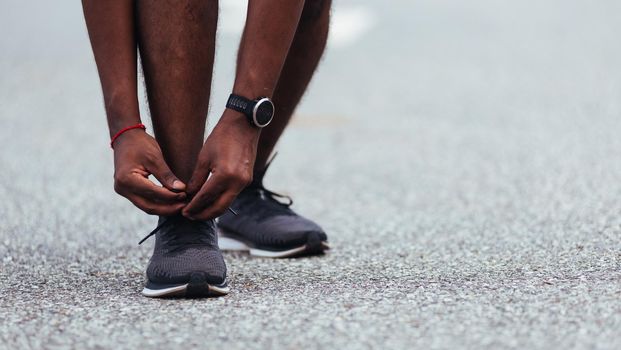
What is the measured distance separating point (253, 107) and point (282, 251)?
1.75 ft

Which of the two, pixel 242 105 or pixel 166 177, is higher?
pixel 242 105

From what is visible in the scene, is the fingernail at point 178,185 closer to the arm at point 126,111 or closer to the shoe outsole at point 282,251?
the arm at point 126,111

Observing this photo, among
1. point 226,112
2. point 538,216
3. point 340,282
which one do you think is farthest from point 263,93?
point 538,216

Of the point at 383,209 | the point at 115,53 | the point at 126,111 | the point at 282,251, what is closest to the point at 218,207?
the point at 126,111

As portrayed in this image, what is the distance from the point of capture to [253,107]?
1814 millimetres

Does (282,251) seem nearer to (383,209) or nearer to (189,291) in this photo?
(189,291)

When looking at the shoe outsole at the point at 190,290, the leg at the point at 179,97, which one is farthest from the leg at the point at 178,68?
the shoe outsole at the point at 190,290

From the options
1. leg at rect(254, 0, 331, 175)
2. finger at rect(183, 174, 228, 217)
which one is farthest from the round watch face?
leg at rect(254, 0, 331, 175)

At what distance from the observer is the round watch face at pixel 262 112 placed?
71.5 inches

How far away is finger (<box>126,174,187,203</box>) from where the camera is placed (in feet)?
5.74

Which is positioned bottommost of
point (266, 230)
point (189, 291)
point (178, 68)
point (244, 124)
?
point (189, 291)

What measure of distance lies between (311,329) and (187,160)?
49 cm

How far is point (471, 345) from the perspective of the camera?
4.74 ft

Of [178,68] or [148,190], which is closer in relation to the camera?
[148,190]
